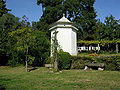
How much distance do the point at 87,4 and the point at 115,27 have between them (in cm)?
1045

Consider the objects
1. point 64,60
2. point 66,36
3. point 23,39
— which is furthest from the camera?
point 66,36

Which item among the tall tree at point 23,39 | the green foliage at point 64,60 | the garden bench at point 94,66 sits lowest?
the garden bench at point 94,66

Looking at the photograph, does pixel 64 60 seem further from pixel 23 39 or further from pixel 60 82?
pixel 60 82

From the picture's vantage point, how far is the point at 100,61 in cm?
1889

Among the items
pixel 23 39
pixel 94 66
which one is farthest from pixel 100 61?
pixel 23 39

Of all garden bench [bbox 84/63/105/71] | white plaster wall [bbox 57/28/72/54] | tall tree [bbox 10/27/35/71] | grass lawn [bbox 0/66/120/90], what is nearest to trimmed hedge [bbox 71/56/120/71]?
garden bench [bbox 84/63/105/71]

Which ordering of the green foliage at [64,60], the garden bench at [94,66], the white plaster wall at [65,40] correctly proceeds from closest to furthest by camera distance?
the garden bench at [94,66], the green foliage at [64,60], the white plaster wall at [65,40]

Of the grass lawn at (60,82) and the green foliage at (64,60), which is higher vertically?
the green foliage at (64,60)

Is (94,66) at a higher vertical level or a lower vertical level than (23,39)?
lower

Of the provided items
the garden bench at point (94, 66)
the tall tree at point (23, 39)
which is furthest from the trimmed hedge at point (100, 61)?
the tall tree at point (23, 39)

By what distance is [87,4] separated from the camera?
4766 cm

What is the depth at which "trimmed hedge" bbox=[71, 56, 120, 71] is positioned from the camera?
1806cm

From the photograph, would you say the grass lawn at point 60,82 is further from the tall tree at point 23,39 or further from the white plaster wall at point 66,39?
the white plaster wall at point 66,39

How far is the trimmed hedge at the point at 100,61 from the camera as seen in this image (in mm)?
18058
